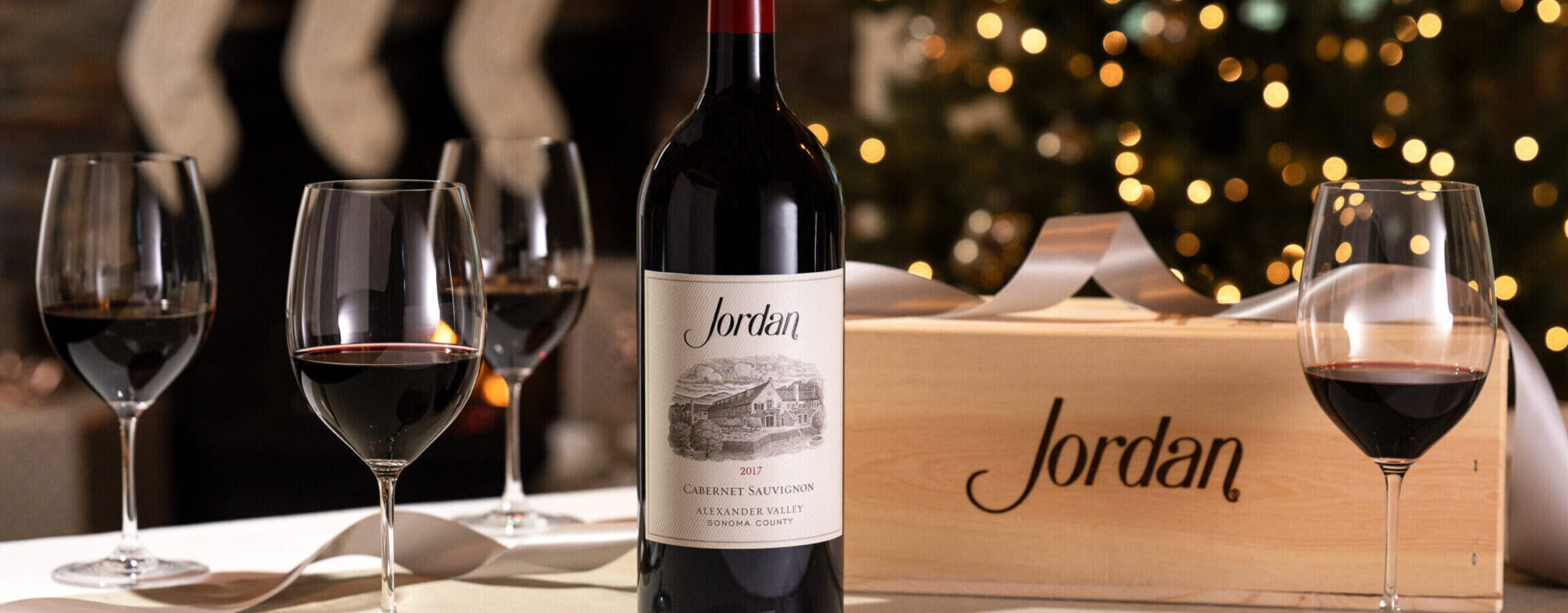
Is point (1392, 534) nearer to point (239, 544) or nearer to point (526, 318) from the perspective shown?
point (526, 318)

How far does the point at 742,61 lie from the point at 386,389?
0.25m

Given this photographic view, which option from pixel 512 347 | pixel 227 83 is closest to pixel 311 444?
pixel 227 83

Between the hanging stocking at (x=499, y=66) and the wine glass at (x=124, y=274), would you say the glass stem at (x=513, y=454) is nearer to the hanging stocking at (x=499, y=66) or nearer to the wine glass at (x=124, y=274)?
the wine glass at (x=124, y=274)

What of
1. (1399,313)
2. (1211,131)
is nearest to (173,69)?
(1211,131)

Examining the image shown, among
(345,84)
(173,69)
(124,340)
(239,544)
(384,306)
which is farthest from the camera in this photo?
(345,84)

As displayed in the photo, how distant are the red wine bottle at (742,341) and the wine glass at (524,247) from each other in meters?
0.29

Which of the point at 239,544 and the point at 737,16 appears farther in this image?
the point at 239,544

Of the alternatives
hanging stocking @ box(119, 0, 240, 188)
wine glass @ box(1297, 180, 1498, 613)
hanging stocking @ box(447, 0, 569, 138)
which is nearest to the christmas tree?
hanging stocking @ box(447, 0, 569, 138)

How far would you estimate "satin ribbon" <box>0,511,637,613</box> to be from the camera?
0.84 metres

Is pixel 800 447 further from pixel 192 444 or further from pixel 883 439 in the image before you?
pixel 192 444

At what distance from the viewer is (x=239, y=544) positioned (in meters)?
1.01

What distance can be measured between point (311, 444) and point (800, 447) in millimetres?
2448

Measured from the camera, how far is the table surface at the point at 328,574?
0.88 meters

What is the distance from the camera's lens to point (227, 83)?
286 cm
